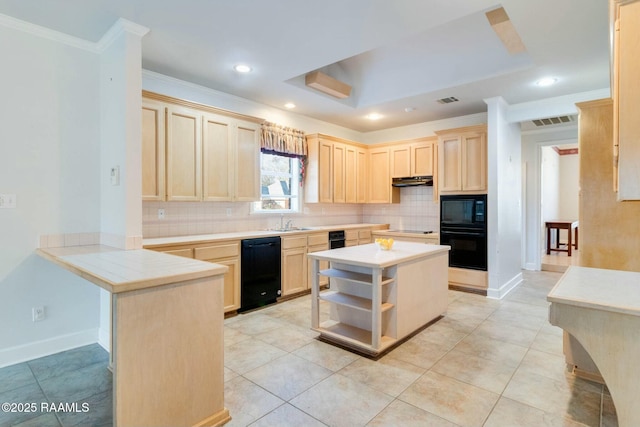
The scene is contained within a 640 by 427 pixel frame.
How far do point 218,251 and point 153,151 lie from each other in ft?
4.05

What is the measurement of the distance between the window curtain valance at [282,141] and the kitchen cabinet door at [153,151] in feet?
4.64

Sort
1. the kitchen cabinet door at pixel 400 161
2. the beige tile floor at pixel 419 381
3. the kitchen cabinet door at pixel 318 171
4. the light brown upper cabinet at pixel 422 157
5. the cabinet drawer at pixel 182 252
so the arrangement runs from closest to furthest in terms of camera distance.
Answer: the beige tile floor at pixel 419 381 < the cabinet drawer at pixel 182 252 < the kitchen cabinet door at pixel 318 171 < the light brown upper cabinet at pixel 422 157 < the kitchen cabinet door at pixel 400 161

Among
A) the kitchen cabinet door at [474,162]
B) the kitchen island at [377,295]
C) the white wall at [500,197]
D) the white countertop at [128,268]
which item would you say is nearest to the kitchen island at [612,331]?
the kitchen island at [377,295]

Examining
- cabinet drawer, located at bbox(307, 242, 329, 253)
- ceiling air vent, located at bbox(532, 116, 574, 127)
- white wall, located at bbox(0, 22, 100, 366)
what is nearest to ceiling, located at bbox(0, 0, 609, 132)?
white wall, located at bbox(0, 22, 100, 366)

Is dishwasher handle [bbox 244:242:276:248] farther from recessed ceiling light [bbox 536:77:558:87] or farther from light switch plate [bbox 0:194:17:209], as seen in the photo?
recessed ceiling light [bbox 536:77:558:87]

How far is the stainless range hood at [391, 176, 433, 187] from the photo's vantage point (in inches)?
210

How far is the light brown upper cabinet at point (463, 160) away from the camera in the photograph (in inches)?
183

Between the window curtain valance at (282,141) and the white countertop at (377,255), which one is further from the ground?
the window curtain valance at (282,141)

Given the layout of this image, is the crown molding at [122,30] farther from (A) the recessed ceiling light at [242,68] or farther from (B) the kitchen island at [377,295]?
(B) the kitchen island at [377,295]

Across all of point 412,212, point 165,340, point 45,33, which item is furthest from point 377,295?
point 45,33

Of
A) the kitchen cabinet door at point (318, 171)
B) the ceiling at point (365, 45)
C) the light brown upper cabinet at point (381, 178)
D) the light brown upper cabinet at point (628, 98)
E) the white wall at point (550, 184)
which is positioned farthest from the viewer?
the white wall at point (550, 184)

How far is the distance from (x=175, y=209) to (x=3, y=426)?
233 centimetres

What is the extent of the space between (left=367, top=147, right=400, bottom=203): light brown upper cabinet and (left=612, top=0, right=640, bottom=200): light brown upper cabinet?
14.3 ft

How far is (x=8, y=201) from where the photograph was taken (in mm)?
2637
